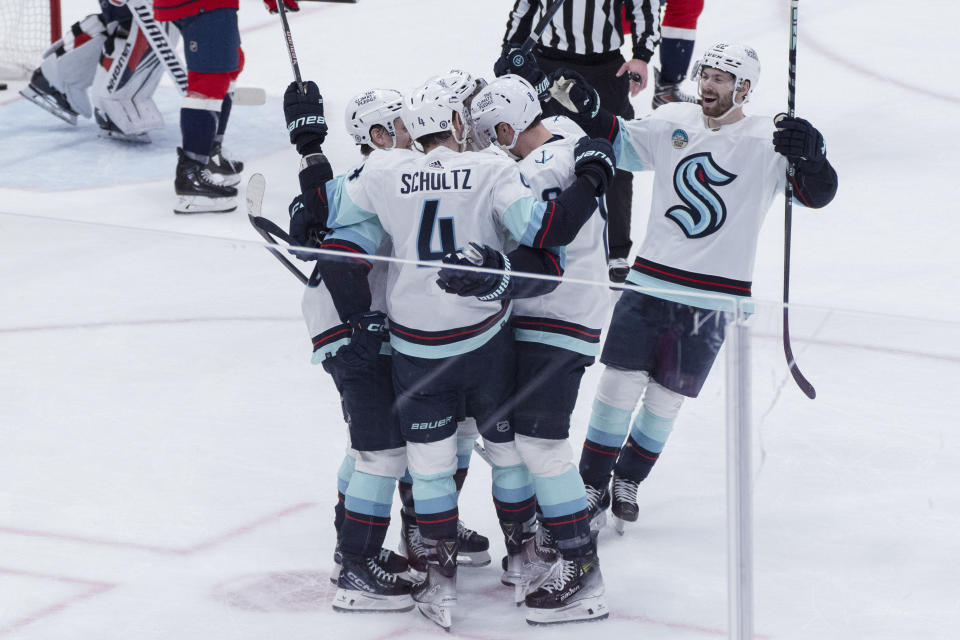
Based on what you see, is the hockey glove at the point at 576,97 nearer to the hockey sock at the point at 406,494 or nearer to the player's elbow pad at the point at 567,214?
the player's elbow pad at the point at 567,214

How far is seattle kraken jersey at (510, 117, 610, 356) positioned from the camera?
2.05 meters

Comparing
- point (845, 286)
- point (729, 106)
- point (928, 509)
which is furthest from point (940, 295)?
point (928, 509)

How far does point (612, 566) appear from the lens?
7.28 feet

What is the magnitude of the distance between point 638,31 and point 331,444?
7.43 feet

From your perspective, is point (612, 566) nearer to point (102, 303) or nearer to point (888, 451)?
point (888, 451)

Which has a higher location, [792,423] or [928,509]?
[792,423]

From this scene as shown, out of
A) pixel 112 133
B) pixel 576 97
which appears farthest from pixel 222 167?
pixel 576 97

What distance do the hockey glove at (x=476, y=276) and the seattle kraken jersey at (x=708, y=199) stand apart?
71cm

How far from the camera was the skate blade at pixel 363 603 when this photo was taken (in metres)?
2.18

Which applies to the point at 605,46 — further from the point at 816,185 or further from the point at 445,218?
the point at 445,218

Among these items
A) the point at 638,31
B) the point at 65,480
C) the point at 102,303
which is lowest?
the point at 65,480

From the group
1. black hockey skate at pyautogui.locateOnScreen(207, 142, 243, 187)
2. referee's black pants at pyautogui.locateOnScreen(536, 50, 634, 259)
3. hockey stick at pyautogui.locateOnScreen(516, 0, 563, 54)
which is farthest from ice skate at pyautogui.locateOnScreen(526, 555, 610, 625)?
black hockey skate at pyautogui.locateOnScreen(207, 142, 243, 187)

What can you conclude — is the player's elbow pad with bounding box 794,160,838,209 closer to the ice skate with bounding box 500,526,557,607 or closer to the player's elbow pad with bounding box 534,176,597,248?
the player's elbow pad with bounding box 534,176,597,248

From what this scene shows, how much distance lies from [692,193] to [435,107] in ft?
2.16
